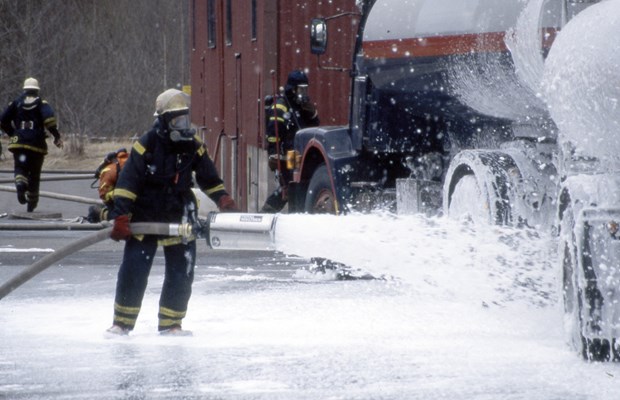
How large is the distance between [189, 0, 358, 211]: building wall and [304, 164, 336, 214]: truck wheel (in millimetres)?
4100

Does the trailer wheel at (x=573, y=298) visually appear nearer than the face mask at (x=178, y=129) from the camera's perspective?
Yes

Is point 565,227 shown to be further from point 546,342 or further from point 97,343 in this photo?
point 97,343

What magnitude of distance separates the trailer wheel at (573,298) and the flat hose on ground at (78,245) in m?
2.42

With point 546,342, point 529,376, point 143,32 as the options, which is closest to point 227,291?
point 546,342

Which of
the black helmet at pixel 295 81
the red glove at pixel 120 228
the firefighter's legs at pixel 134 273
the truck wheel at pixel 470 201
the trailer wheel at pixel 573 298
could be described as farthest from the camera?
the black helmet at pixel 295 81

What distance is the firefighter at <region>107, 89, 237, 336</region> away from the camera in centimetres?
881

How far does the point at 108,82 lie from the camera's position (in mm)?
51844

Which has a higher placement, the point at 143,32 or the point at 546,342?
the point at 143,32

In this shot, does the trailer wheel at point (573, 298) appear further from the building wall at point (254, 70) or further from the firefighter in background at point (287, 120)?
the building wall at point (254, 70)

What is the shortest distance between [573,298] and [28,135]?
13519 mm

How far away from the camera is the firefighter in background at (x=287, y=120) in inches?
627

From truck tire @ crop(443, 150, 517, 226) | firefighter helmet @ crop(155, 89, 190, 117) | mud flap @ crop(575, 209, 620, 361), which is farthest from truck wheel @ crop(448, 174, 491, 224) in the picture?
firefighter helmet @ crop(155, 89, 190, 117)

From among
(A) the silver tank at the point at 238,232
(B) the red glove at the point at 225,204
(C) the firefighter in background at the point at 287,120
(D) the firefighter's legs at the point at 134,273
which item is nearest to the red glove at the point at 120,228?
(D) the firefighter's legs at the point at 134,273

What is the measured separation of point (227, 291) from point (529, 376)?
423 cm
